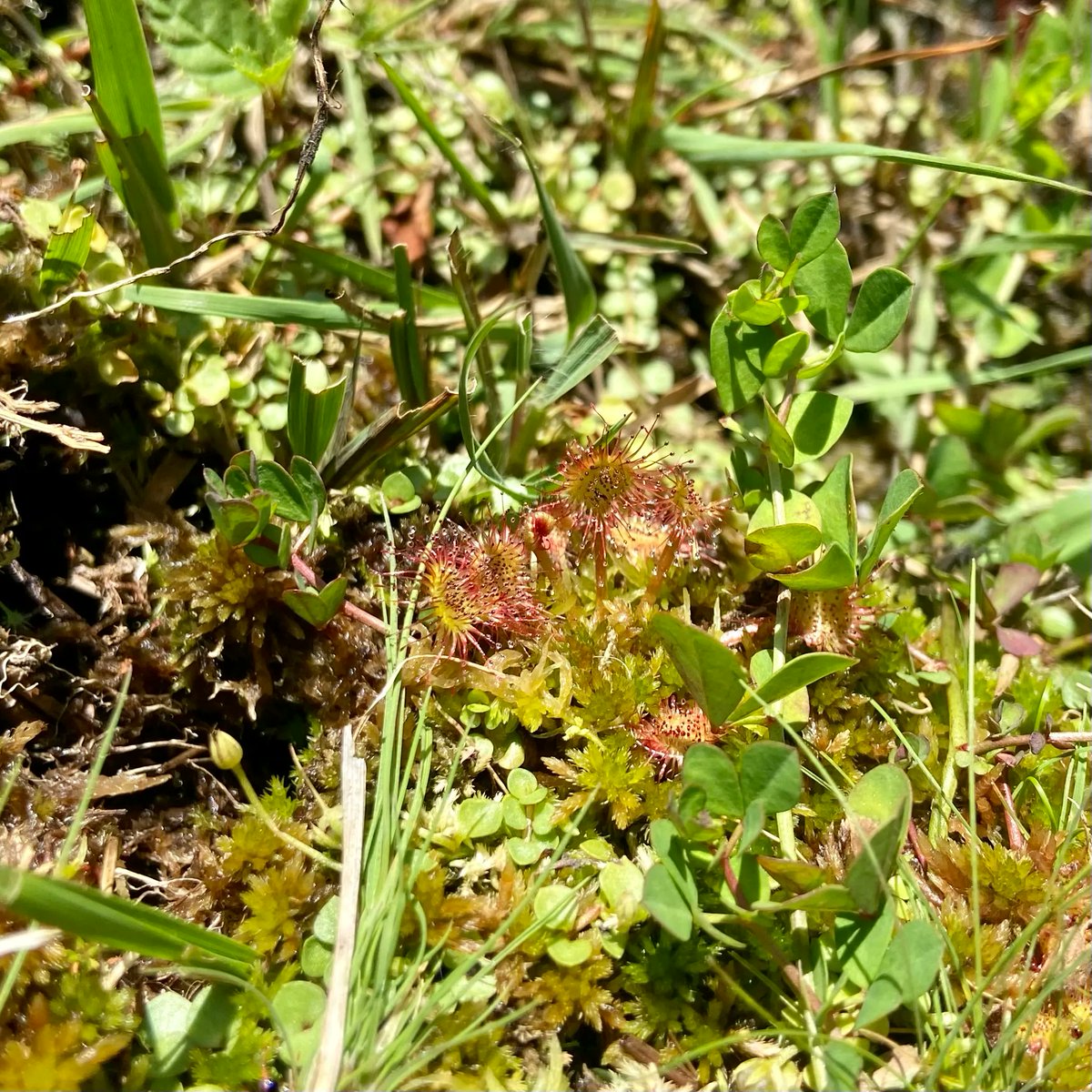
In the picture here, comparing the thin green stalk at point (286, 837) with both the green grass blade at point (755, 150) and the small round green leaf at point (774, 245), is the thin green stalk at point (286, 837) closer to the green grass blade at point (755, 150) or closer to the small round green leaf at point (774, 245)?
the small round green leaf at point (774, 245)

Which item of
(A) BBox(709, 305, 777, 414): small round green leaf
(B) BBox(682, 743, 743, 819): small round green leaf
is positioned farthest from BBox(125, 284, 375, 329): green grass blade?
(B) BBox(682, 743, 743, 819): small round green leaf

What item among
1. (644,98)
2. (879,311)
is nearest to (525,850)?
(879,311)

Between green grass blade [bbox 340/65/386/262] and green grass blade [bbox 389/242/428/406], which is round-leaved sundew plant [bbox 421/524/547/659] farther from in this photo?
green grass blade [bbox 340/65/386/262]

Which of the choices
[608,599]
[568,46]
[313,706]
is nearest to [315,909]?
[313,706]

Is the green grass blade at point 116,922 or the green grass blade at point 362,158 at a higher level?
the green grass blade at point 362,158

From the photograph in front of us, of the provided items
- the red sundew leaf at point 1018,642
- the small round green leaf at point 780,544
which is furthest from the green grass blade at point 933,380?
the small round green leaf at point 780,544

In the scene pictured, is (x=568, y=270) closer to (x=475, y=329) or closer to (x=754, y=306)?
(x=475, y=329)
